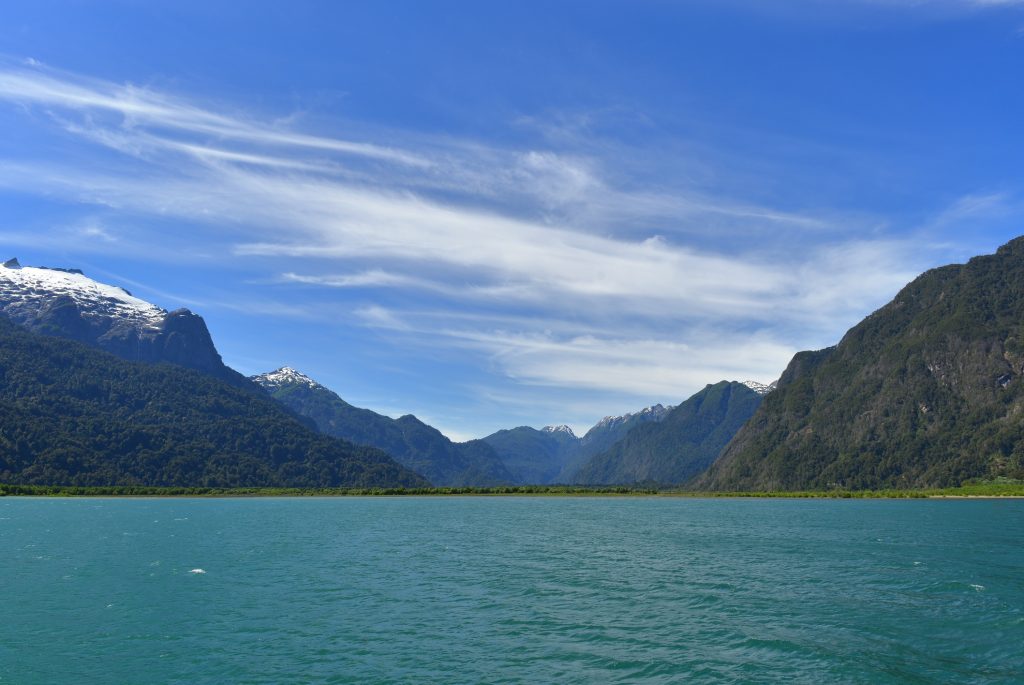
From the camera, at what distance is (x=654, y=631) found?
50.4m

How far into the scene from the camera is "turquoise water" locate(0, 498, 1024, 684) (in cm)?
4175

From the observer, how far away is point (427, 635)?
49688 millimetres

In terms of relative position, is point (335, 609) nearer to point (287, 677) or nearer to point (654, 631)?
point (287, 677)

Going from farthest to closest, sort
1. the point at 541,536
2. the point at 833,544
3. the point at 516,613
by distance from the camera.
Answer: the point at 541,536 → the point at 833,544 → the point at 516,613

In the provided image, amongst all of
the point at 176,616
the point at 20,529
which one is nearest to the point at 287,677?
the point at 176,616

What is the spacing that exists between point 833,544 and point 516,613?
76370 millimetres

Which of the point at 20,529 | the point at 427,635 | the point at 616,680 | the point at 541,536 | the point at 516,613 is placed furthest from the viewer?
the point at 20,529

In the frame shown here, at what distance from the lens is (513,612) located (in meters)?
57.2

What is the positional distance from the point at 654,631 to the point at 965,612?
2840 cm

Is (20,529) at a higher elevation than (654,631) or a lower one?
lower

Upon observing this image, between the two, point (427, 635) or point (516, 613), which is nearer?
point (427, 635)

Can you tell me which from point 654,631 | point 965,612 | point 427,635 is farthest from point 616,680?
point 965,612

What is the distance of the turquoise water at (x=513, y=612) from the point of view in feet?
137

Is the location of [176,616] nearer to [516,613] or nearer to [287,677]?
[287,677]
